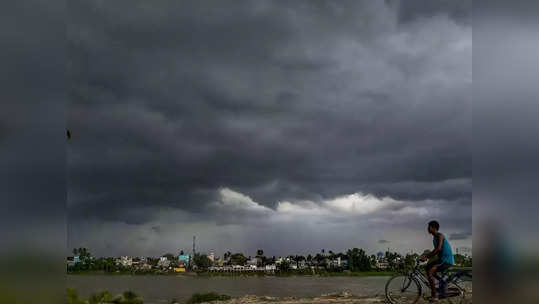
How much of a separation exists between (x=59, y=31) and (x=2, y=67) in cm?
33

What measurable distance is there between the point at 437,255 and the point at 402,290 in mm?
1155

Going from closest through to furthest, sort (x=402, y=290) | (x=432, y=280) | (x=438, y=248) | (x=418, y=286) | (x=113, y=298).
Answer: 1. (x=113, y=298)
2. (x=438, y=248)
3. (x=432, y=280)
4. (x=418, y=286)
5. (x=402, y=290)

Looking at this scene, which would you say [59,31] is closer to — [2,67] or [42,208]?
[2,67]

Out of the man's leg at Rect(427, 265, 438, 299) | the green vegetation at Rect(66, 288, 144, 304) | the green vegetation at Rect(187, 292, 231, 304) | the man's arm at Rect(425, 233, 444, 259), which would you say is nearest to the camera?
the green vegetation at Rect(66, 288, 144, 304)

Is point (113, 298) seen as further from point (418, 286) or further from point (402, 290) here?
point (402, 290)

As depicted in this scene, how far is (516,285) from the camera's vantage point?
2.01 m

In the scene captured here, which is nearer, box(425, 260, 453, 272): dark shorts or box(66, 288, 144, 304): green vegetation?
box(66, 288, 144, 304): green vegetation

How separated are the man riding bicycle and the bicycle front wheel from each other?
35 centimetres

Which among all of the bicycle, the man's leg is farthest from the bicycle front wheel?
the man's leg

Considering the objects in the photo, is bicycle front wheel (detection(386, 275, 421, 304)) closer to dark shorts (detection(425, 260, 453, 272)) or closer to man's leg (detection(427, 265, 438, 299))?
man's leg (detection(427, 265, 438, 299))

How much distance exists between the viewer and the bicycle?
25.3 ft

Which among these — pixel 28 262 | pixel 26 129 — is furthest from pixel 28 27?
pixel 28 262

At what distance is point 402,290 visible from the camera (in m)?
8.40

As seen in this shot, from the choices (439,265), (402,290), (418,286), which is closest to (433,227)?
(439,265)
